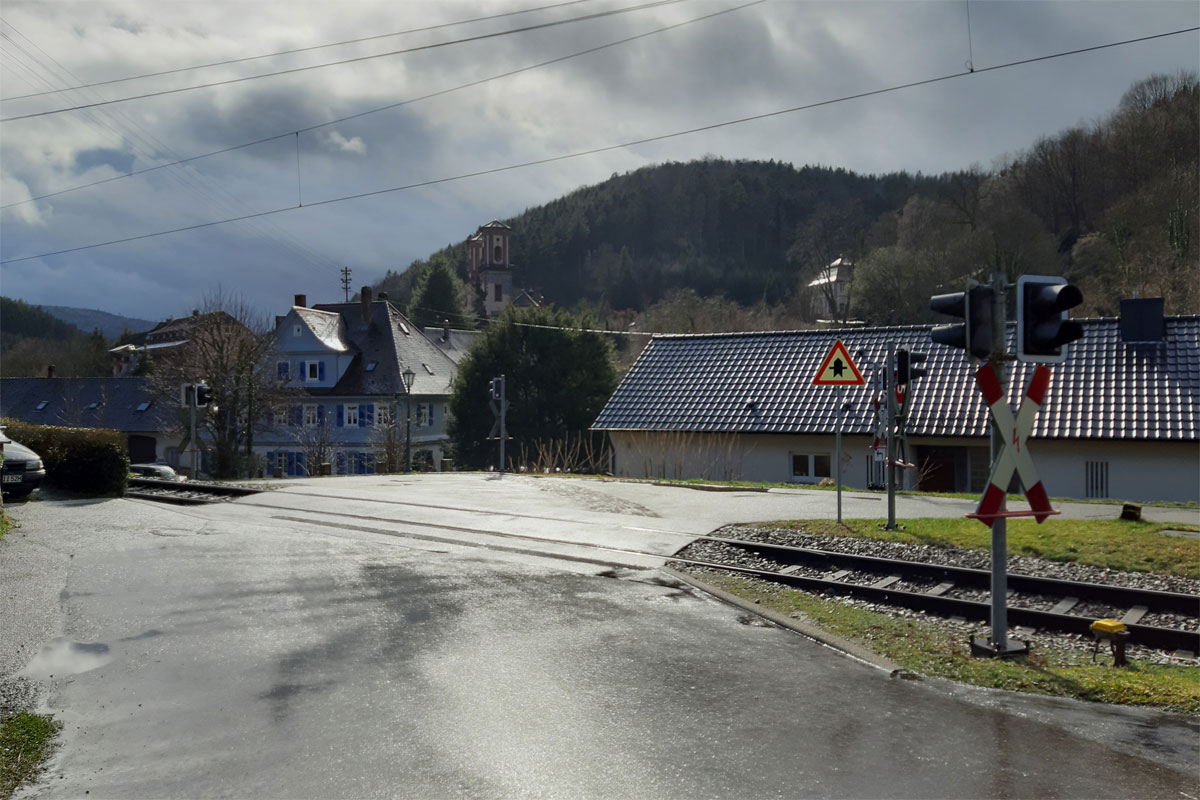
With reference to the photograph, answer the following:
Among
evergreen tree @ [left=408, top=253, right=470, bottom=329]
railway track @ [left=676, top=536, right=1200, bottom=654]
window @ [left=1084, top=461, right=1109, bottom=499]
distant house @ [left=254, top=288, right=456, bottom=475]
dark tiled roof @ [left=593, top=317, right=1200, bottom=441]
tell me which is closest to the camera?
railway track @ [left=676, top=536, right=1200, bottom=654]

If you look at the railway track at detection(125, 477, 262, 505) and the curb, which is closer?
the curb

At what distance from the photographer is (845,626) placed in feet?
30.9

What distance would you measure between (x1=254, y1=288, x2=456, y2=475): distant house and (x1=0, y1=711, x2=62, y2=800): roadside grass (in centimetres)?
4949

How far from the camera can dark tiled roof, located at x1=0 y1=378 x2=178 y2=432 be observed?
65.5 meters

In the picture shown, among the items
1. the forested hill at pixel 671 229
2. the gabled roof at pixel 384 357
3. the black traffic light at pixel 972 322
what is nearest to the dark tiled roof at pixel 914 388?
the black traffic light at pixel 972 322

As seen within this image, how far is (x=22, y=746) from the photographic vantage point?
20.0 feet

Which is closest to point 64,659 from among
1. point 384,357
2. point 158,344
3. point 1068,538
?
point 1068,538

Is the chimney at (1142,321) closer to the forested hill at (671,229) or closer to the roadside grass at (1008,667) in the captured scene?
the roadside grass at (1008,667)

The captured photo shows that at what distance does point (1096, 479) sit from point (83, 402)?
64623mm

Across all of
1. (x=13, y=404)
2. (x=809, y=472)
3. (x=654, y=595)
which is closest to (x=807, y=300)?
(x=809, y=472)

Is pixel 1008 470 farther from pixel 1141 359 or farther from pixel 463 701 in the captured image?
pixel 1141 359

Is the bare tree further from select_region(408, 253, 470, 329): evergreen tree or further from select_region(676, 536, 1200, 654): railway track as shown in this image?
select_region(408, 253, 470, 329): evergreen tree

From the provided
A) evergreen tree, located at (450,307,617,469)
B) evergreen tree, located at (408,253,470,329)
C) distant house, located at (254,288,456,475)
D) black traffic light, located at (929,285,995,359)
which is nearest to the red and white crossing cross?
black traffic light, located at (929,285,995,359)

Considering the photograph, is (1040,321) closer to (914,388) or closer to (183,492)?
(183,492)
